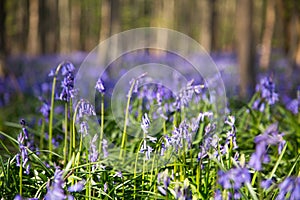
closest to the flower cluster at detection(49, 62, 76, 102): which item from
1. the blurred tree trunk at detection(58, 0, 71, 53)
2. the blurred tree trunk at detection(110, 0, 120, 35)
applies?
the blurred tree trunk at detection(110, 0, 120, 35)

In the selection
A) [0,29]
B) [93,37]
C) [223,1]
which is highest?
[223,1]

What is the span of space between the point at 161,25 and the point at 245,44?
30506mm

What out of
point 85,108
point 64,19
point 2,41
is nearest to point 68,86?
point 85,108

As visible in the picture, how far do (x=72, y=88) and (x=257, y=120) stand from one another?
6.28ft

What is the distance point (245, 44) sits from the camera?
7812 millimetres

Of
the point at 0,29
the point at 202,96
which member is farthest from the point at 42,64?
the point at 202,96

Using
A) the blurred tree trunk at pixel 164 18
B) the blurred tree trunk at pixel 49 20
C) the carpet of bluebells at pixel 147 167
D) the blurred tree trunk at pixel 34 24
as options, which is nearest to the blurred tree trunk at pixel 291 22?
the carpet of bluebells at pixel 147 167

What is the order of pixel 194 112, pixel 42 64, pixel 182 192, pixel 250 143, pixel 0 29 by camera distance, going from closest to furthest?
pixel 182 192
pixel 250 143
pixel 194 112
pixel 0 29
pixel 42 64

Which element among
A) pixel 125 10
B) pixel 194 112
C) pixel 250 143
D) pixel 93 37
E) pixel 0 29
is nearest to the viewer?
pixel 250 143

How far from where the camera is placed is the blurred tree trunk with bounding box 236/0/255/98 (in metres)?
7.64

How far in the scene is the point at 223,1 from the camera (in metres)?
43.4

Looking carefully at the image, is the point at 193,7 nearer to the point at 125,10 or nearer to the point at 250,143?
the point at 125,10

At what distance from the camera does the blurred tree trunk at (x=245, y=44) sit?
7637mm

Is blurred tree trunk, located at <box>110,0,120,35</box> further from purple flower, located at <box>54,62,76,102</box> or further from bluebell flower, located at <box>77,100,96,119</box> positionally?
bluebell flower, located at <box>77,100,96,119</box>
